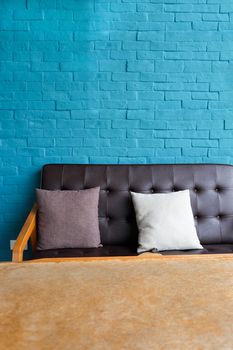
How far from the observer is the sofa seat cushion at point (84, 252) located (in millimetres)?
2182

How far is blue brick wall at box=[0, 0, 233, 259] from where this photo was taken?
8.57 ft

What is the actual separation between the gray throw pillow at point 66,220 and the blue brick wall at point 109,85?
43 centimetres

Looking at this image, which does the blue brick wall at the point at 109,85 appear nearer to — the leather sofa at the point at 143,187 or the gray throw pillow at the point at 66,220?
the leather sofa at the point at 143,187

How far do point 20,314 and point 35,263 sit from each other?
1.14 feet

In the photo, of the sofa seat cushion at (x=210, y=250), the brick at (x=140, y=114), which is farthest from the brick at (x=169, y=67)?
the sofa seat cushion at (x=210, y=250)

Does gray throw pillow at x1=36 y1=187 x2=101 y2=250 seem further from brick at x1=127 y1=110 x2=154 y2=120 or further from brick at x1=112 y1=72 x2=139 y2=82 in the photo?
brick at x1=112 y1=72 x2=139 y2=82

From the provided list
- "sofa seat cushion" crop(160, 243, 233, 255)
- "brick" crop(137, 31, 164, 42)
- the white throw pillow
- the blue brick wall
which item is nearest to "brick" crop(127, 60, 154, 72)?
the blue brick wall

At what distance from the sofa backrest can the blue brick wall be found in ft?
0.56

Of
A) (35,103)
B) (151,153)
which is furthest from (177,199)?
(35,103)

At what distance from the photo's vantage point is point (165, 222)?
227 cm

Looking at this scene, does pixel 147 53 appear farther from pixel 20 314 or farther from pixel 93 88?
pixel 20 314

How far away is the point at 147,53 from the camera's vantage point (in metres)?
2.66

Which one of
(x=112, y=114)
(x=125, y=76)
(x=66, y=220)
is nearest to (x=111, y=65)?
(x=125, y=76)

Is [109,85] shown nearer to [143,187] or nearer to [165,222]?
[143,187]
